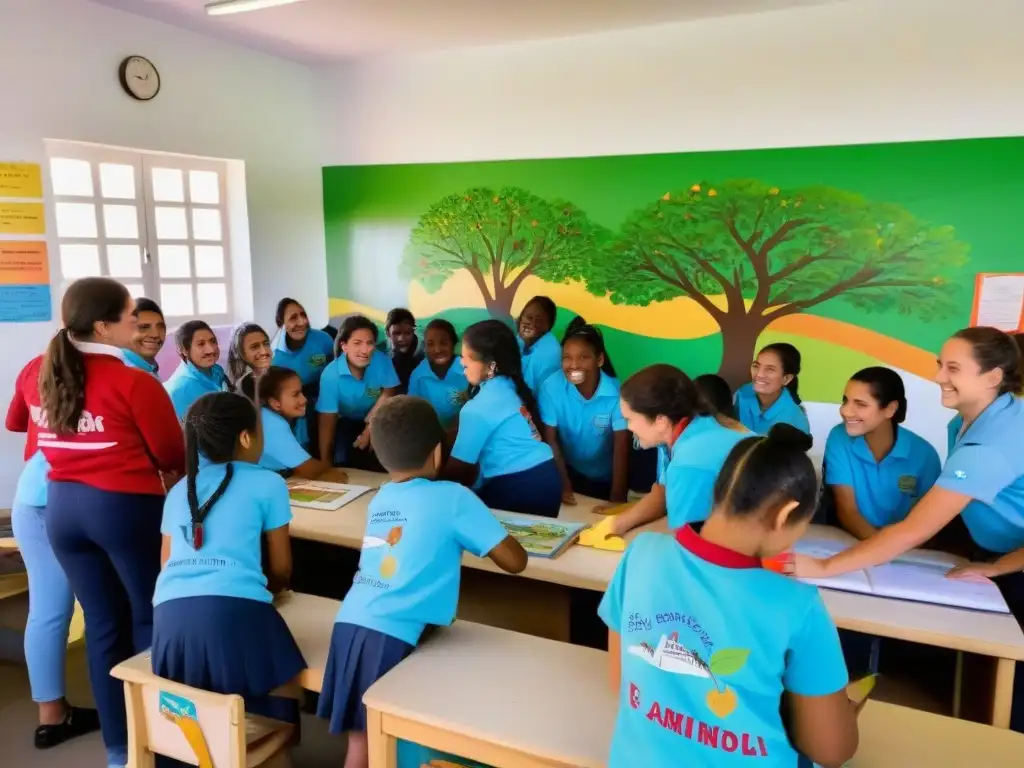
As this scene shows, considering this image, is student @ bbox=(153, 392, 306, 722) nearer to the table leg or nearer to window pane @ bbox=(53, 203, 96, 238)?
the table leg

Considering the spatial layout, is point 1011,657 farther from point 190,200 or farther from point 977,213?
point 190,200

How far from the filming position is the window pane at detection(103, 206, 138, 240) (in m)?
4.28

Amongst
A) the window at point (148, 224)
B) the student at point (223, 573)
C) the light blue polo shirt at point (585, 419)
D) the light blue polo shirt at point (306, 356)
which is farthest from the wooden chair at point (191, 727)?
the window at point (148, 224)

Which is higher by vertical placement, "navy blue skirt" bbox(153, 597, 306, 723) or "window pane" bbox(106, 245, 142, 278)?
"window pane" bbox(106, 245, 142, 278)

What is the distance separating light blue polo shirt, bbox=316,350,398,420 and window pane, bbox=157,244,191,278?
1736mm

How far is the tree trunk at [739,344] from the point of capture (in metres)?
4.43

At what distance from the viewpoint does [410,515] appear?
70.9 inches

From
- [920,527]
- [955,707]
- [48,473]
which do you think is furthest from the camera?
[48,473]

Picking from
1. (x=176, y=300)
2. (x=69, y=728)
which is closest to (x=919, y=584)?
(x=69, y=728)

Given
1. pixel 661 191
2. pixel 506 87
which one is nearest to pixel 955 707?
pixel 661 191

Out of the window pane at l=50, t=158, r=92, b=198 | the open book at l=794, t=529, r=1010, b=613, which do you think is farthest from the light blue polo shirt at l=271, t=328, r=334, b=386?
the open book at l=794, t=529, r=1010, b=613

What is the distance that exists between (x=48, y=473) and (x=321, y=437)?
1.32 metres

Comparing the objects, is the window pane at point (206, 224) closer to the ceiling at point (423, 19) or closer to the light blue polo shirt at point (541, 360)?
the ceiling at point (423, 19)

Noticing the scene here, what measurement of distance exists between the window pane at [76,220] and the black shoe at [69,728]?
2.48 metres
